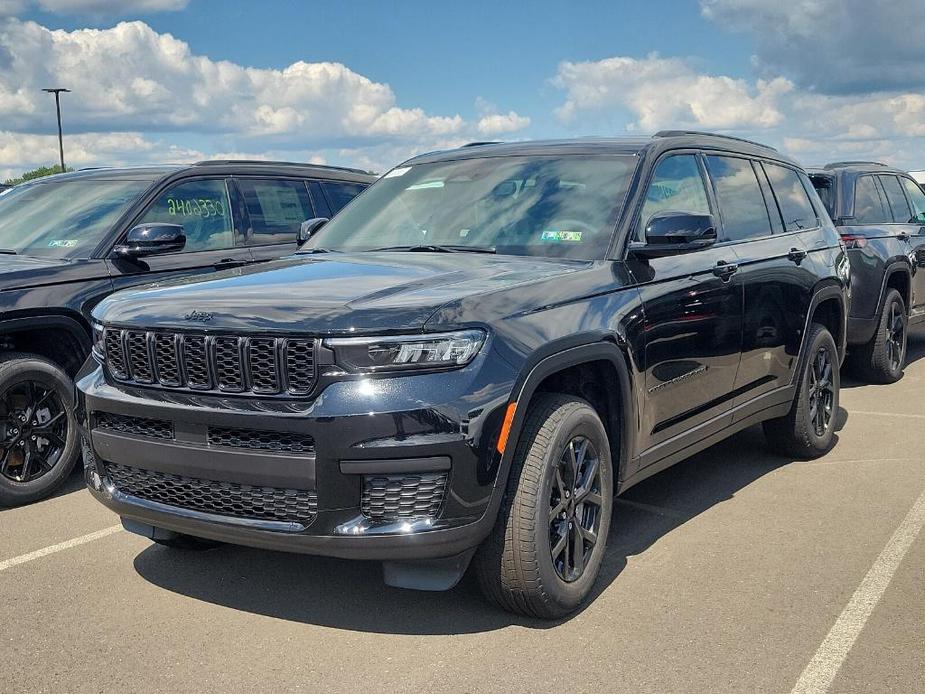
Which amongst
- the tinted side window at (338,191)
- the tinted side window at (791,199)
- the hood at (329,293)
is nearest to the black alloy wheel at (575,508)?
the hood at (329,293)

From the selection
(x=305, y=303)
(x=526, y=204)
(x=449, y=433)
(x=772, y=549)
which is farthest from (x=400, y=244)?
(x=772, y=549)

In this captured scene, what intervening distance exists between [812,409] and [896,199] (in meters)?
4.57

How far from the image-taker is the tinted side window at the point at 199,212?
6.64m

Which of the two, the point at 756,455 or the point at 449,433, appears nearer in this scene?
the point at 449,433

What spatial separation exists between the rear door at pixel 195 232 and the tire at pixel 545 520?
313cm

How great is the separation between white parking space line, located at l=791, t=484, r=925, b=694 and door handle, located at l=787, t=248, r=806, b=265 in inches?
60.2

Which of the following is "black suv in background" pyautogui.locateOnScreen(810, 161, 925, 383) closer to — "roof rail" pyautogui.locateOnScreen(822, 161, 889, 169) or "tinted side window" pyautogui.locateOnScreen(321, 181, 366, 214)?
"roof rail" pyautogui.locateOnScreen(822, 161, 889, 169)

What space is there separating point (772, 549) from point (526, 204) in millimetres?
1917

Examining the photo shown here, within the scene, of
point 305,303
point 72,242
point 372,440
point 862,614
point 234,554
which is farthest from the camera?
point 72,242

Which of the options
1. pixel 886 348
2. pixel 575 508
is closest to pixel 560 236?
pixel 575 508

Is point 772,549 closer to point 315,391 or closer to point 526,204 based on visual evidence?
point 526,204

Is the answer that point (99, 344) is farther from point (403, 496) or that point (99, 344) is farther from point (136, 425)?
point (403, 496)

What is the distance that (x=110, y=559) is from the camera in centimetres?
475

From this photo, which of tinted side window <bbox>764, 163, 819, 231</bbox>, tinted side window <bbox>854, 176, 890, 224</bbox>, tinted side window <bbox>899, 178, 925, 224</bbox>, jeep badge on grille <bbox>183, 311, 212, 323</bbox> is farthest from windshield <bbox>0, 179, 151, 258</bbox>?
tinted side window <bbox>899, 178, 925, 224</bbox>
